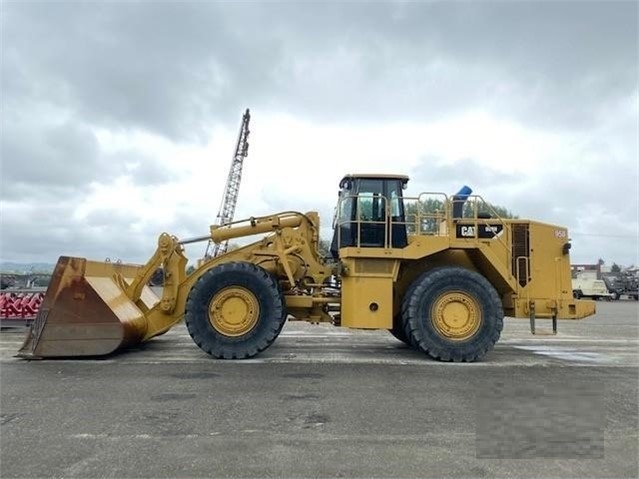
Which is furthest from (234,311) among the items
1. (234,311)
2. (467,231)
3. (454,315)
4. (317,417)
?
(467,231)

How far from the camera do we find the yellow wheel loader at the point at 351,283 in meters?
9.53

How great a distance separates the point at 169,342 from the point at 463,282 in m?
6.31

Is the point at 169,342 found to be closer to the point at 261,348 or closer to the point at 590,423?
the point at 261,348

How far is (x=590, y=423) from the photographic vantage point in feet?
18.4

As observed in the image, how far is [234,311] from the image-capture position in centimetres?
982

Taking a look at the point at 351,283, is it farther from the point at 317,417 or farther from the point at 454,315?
the point at 317,417

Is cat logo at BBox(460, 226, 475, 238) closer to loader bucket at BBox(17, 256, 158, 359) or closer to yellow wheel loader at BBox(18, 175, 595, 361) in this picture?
yellow wheel loader at BBox(18, 175, 595, 361)

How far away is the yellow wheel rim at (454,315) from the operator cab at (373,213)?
Result: 4.33 ft

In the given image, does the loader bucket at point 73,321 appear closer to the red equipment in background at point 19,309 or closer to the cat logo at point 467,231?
the red equipment in background at point 19,309

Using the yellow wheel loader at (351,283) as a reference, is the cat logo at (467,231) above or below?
above

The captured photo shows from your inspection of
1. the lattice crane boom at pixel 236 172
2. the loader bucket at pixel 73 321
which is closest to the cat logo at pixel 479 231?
the loader bucket at pixel 73 321

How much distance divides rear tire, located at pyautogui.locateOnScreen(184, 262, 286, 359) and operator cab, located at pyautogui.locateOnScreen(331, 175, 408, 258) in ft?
5.97

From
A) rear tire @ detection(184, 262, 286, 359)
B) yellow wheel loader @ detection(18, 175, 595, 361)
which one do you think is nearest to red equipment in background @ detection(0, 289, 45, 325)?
yellow wheel loader @ detection(18, 175, 595, 361)

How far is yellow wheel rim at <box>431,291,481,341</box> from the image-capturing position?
386 inches
